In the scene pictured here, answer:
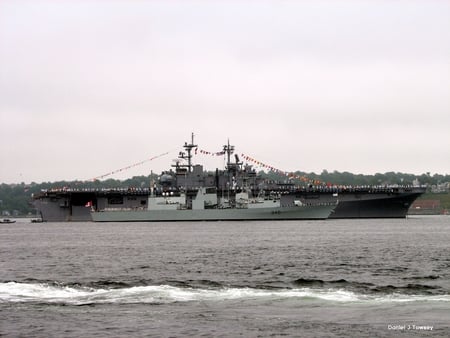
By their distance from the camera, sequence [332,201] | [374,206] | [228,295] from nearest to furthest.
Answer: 1. [228,295]
2. [332,201]
3. [374,206]

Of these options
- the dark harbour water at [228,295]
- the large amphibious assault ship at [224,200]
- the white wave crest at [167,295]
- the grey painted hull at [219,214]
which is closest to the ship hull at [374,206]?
the large amphibious assault ship at [224,200]

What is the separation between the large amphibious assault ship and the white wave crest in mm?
72074

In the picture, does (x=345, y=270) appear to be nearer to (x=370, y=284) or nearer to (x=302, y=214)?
(x=370, y=284)

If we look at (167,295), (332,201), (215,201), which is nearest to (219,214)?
(215,201)

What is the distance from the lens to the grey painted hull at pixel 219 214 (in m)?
97.4

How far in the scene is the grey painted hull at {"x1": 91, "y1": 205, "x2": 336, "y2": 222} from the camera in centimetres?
9738

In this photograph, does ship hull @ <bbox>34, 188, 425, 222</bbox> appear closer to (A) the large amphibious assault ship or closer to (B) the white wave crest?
(A) the large amphibious assault ship

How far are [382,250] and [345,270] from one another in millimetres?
12476

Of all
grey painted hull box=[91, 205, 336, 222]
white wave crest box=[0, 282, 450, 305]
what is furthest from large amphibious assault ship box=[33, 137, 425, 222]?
white wave crest box=[0, 282, 450, 305]

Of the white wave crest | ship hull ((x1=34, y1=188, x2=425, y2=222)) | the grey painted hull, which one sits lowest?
the white wave crest

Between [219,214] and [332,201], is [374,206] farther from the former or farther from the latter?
[219,214]

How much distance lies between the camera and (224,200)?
10106cm

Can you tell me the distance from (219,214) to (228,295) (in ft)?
247

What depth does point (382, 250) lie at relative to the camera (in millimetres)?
42688
